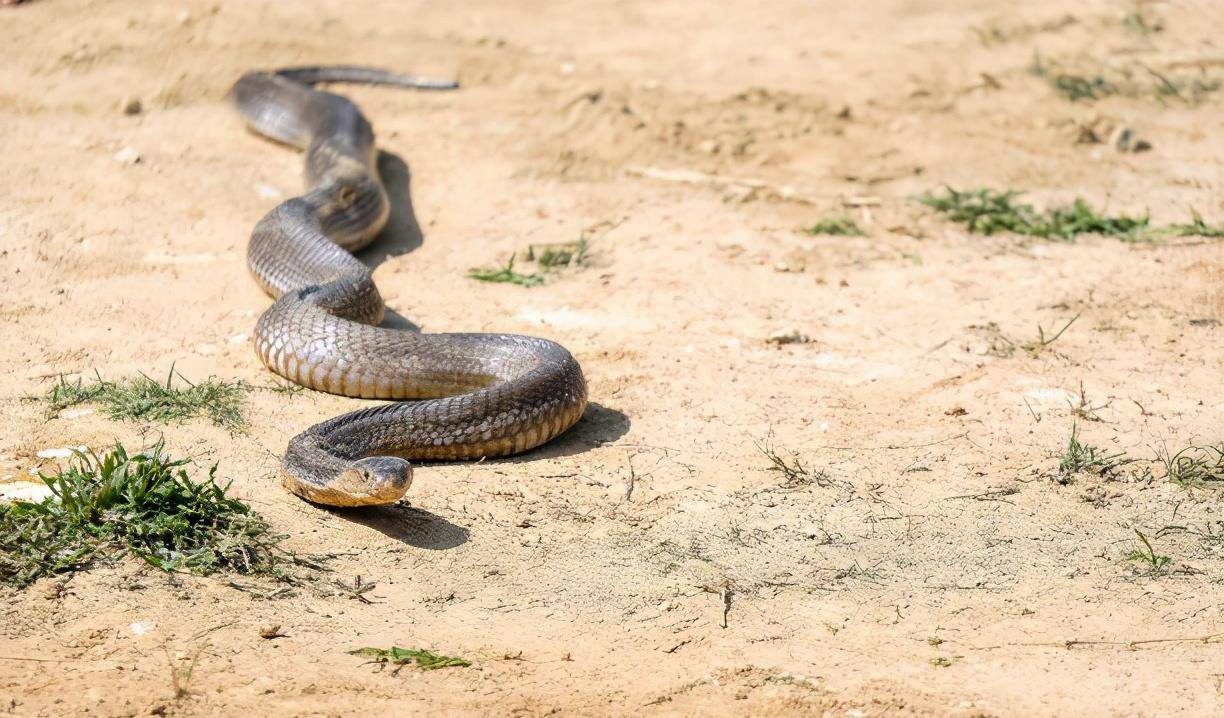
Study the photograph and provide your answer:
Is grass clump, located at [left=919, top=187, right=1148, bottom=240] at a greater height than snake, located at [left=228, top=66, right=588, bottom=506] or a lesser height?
lesser

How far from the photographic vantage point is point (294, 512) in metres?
5.32

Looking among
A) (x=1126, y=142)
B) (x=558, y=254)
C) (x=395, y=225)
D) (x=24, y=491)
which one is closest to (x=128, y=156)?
(x=395, y=225)

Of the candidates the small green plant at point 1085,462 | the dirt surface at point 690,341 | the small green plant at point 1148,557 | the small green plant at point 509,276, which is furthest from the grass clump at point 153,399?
the small green plant at point 1148,557

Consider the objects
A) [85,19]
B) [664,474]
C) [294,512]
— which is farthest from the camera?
[85,19]

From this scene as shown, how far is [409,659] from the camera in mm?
4336

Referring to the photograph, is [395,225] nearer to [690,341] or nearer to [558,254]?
[558,254]

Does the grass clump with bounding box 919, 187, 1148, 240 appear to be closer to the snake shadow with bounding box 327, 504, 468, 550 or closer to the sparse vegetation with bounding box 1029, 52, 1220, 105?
the sparse vegetation with bounding box 1029, 52, 1220, 105

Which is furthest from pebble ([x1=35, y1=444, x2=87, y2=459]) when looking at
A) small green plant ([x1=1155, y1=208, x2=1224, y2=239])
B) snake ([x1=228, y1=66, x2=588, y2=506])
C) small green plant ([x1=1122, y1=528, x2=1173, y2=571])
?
small green plant ([x1=1155, y1=208, x2=1224, y2=239])

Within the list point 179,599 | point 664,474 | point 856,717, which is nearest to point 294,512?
point 179,599

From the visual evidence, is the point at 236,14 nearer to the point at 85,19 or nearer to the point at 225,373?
the point at 85,19

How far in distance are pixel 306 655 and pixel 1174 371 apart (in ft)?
16.2

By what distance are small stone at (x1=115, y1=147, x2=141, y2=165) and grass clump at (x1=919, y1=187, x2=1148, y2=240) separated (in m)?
5.82

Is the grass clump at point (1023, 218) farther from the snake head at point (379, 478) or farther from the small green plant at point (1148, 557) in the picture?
the snake head at point (379, 478)

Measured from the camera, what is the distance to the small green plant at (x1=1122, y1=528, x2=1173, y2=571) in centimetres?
510
